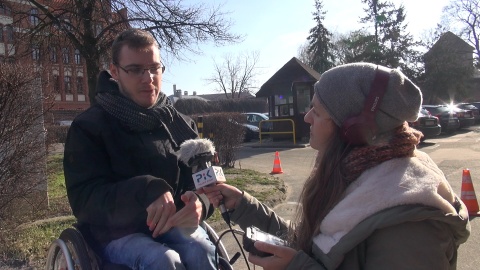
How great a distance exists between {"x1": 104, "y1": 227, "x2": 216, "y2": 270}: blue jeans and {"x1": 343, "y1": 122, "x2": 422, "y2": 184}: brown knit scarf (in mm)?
1220

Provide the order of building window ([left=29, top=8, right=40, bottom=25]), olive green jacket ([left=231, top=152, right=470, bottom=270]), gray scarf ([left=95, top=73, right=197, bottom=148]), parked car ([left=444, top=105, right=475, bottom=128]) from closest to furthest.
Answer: olive green jacket ([left=231, top=152, right=470, bottom=270]) < gray scarf ([left=95, top=73, right=197, bottom=148]) < building window ([left=29, top=8, right=40, bottom=25]) < parked car ([left=444, top=105, right=475, bottom=128])

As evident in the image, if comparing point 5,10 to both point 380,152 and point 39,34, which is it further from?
point 380,152

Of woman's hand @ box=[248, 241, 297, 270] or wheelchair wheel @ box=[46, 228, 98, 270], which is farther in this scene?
wheelchair wheel @ box=[46, 228, 98, 270]

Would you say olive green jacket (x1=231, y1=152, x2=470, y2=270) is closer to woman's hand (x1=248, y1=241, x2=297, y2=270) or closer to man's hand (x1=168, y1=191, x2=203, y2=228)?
woman's hand (x1=248, y1=241, x2=297, y2=270)

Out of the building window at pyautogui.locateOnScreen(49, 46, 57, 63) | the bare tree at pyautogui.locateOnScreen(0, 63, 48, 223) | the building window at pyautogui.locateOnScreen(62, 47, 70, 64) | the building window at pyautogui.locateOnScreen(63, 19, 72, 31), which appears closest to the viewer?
the bare tree at pyautogui.locateOnScreen(0, 63, 48, 223)

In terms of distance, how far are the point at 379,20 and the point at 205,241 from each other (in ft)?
146

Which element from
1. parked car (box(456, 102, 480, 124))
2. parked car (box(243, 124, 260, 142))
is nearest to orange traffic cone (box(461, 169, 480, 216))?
parked car (box(243, 124, 260, 142))

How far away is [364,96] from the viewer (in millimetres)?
1604

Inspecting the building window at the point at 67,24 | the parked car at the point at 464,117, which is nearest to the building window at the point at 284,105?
the parked car at the point at 464,117

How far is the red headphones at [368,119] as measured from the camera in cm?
157

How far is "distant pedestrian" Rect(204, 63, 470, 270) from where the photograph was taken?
142 centimetres

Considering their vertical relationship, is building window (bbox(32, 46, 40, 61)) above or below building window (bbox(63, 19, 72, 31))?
below

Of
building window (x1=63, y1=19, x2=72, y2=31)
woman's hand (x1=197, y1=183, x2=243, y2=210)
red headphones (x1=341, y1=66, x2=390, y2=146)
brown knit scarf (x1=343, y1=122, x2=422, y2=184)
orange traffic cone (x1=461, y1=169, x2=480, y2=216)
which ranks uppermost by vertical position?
building window (x1=63, y1=19, x2=72, y2=31)

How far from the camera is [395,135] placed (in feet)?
5.30
